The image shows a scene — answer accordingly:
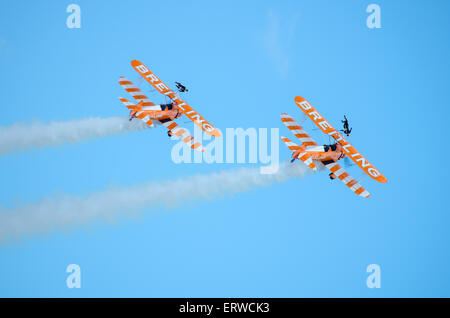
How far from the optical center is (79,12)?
184 ft

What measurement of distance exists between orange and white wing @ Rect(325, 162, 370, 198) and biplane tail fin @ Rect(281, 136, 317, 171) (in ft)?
3.73

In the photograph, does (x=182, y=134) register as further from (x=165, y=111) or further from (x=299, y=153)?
(x=299, y=153)

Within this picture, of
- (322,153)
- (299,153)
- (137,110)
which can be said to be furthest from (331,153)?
(137,110)

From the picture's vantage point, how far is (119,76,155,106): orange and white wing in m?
55.8

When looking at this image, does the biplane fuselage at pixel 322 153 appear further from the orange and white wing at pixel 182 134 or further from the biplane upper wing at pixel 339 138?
the orange and white wing at pixel 182 134

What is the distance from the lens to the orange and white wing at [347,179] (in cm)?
5294

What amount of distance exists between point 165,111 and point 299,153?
8.90 m

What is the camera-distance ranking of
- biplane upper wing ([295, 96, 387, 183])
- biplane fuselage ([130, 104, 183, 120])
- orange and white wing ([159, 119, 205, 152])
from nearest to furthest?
1. biplane upper wing ([295, 96, 387, 183])
2. orange and white wing ([159, 119, 205, 152])
3. biplane fuselage ([130, 104, 183, 120])

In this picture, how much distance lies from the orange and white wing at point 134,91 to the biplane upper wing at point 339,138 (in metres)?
9.21

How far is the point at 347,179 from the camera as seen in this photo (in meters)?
53.3

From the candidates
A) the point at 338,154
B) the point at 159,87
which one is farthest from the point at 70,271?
the point at 338,154

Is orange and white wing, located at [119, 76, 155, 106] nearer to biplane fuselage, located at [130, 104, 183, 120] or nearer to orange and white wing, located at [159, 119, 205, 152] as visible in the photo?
biplane fuselage, located at [130, 104, 183, 120]

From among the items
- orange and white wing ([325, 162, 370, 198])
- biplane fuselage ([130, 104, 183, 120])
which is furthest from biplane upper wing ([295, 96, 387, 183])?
biplane fuselage ([130, 104, 183, 120])
